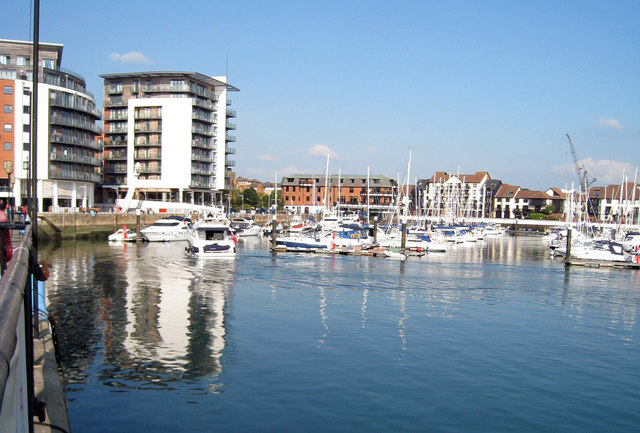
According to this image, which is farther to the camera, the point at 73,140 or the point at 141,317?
the point at 73,140

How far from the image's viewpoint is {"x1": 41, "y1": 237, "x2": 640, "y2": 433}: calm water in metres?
14.5

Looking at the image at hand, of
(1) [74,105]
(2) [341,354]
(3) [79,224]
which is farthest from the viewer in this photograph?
(1) [74,105]

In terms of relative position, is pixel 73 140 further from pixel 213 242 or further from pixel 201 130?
pixel 213 242

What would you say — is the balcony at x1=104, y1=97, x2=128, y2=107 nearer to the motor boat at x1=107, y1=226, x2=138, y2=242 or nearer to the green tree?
the green tree

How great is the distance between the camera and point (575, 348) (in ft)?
72.3

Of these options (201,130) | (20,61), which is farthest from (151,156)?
(20,61)

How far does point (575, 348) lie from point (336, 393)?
36.9 ft

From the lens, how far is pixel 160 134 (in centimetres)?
10856

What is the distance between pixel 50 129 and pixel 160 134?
2583cm

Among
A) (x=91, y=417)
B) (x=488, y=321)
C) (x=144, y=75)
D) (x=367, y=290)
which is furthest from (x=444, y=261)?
(x=144, y=75)

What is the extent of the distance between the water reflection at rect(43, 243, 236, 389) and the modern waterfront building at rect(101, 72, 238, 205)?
64219mm

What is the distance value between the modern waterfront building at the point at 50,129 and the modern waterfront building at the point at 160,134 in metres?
→ 13.6

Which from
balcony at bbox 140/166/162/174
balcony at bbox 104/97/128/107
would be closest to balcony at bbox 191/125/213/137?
balcony at bbox 140/166/162/174

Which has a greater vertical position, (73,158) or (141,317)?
(73,158)
